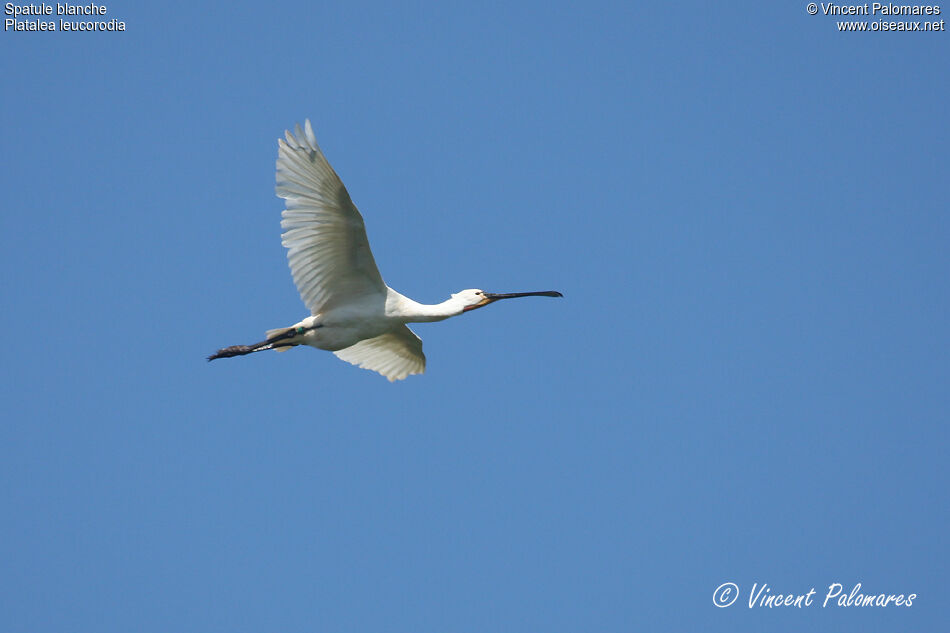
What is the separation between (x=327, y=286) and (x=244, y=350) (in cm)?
155

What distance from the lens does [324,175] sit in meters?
16.0

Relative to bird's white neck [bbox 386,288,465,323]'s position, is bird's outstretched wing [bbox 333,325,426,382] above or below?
below

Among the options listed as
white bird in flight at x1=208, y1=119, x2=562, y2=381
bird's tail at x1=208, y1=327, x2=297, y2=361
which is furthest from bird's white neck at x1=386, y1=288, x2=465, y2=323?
bird's tail at x1=208, y1=327, x2=297, y2=361

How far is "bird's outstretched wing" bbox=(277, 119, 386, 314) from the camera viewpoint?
16.0m

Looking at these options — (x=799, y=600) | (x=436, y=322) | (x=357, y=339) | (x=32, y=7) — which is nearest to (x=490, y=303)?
(x=436, y=322)

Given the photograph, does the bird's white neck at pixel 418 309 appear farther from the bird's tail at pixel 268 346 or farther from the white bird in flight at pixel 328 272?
the bird's tail at pixel 268 346

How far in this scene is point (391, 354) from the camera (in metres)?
19.8

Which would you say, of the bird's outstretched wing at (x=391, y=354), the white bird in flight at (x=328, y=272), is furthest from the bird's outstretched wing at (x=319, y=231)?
the bird's outstretched wing at (x=391, y=354)

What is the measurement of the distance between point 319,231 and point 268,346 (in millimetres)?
1928

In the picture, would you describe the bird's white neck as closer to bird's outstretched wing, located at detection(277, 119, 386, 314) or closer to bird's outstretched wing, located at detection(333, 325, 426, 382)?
bird's outstretched wing, located at detection(277, 119, 386, 314)

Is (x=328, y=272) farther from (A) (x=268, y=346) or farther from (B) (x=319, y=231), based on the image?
(A) (x=268, y=346)

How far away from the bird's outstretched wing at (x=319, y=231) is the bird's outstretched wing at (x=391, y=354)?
2332 mm

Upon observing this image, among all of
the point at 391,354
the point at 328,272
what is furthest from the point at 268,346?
the point at 391,354

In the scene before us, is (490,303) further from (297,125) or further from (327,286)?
(297,125)
